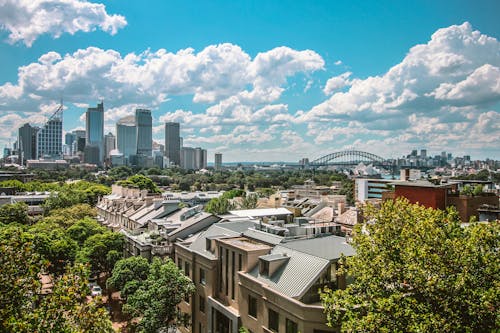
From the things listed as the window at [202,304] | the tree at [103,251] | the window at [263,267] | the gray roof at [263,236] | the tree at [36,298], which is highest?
the tree at [36,298]

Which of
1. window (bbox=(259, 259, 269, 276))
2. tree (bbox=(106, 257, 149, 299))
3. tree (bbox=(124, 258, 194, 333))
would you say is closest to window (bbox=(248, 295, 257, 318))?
window (bbox=(259, 259, 269, 276))

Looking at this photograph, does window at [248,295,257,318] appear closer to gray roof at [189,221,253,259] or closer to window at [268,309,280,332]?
window at [268,309,280,332]

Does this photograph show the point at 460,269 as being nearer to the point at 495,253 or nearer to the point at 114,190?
the point at 495,253

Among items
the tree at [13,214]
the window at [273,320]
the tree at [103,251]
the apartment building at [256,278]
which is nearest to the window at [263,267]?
the apartment building at [256,278]

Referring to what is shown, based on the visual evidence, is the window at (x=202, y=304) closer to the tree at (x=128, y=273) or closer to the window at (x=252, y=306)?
the tree at (x=128, y=273)

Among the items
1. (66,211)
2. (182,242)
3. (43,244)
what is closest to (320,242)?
(182,242)

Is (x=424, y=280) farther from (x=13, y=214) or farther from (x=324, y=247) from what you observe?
(x=13, y=214)
